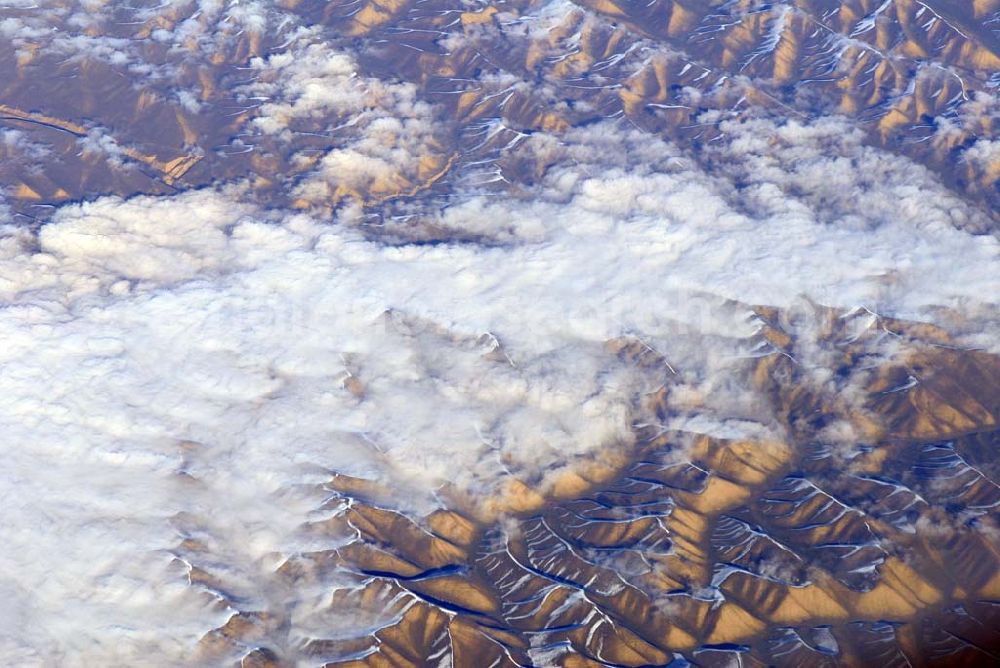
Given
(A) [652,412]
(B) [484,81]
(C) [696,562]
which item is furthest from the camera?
(B) [484,81]

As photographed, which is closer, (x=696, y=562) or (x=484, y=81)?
(x=696, y=562)

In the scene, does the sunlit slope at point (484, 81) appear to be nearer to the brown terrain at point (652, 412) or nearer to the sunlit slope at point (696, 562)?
the brown terrain at point (652, 412)

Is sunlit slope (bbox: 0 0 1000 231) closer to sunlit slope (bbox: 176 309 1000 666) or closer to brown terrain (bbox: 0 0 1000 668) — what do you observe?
brown terrain (bbox: 0 0 1000 668)

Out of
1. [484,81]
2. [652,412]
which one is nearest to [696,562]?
[652,412]

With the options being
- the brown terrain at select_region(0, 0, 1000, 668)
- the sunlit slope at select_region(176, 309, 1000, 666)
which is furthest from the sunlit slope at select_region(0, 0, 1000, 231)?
the sunlit slope at select_region(176, 309, 1000, 666)

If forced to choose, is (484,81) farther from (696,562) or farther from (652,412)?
(696,562)

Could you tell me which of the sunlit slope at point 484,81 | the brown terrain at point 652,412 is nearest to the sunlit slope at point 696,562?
the brown terrain at point 652,412

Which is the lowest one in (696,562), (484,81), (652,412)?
(696,562)

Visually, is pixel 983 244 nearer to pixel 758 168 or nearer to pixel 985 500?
pixel 758 168

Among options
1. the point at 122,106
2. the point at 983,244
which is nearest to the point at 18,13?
the point at 122,106

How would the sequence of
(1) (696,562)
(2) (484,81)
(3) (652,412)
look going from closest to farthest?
(1) (696,562), (3) (652,412), (2) (484,81)

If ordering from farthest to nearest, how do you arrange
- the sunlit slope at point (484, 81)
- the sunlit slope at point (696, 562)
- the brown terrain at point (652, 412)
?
the sunlit slope at point (484, 81)
the brown terrain at point (652, 412)
the sunlit slope at point (696, 562)
